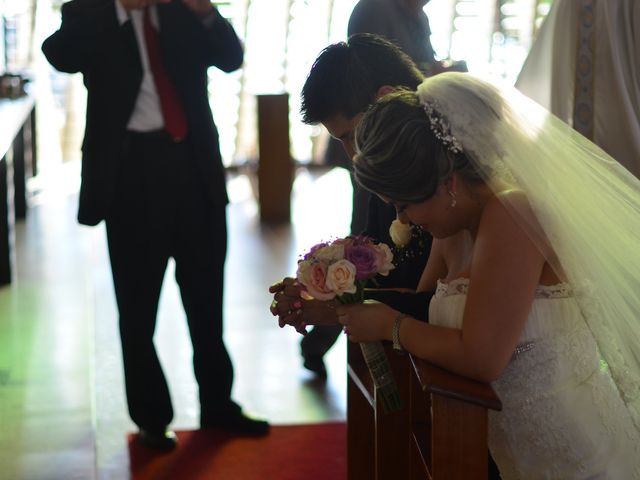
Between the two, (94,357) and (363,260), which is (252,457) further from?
(363,260)

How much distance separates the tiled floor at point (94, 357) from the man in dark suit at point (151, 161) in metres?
0.38

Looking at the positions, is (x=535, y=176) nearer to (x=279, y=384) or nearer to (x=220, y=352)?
(x=220, y=352)

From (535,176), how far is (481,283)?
13.2 inches

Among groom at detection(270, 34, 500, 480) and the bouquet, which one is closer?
the bouquet

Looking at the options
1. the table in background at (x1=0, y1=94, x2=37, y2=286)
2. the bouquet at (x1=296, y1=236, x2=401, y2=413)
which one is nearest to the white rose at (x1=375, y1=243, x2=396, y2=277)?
the bouquet at (x1=296, y1=236, x2=401, y2=413)

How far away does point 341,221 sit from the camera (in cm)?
922

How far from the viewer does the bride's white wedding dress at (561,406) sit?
2.33 metres

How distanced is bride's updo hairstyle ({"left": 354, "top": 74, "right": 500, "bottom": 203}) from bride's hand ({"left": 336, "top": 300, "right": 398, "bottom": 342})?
29cm

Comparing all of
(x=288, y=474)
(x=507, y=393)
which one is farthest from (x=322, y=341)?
(x=507, y=393)

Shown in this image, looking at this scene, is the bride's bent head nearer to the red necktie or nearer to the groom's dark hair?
the groom's dark hair

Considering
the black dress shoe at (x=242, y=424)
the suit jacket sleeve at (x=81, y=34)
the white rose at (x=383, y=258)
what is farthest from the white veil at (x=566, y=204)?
the black dress shoe at (x=242, y=424)

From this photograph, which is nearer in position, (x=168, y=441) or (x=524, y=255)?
(x=524, y=255)

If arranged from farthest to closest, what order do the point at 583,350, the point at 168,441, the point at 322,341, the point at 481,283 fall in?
1. the point at 322,341
2. the point at 168,441
3. the point at 583,350
4. the point at 481,283

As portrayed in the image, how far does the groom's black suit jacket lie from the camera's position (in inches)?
151
